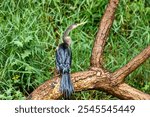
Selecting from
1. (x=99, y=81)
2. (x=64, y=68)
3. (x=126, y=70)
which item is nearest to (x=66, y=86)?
(x=64, y=68)

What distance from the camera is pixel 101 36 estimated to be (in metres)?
4.52

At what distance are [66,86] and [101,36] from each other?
48 cm

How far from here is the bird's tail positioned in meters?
4.27

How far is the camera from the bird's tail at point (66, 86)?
4.27 metres

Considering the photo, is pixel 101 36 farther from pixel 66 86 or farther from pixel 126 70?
pixel 66 86

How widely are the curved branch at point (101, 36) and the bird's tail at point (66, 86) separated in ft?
0.81

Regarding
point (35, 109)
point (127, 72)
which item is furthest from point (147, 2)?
point (35, 109)

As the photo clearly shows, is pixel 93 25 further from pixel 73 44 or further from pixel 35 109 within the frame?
pixel 35 109

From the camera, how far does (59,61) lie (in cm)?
432

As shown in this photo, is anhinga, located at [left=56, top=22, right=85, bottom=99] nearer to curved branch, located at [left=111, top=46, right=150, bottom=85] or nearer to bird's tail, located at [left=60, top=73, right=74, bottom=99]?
bird's tail, located at [left=60, top=73, right=74, bottom=99]

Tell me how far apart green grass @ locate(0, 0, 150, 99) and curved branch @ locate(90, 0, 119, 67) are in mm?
408

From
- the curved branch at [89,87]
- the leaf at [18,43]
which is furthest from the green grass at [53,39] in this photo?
the curved branch at [89,87]

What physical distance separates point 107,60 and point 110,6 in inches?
22.5

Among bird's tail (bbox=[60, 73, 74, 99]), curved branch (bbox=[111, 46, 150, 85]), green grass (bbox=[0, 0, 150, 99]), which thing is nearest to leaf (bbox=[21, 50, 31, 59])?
green grass (bbox=[0, 0, 150, 99])
